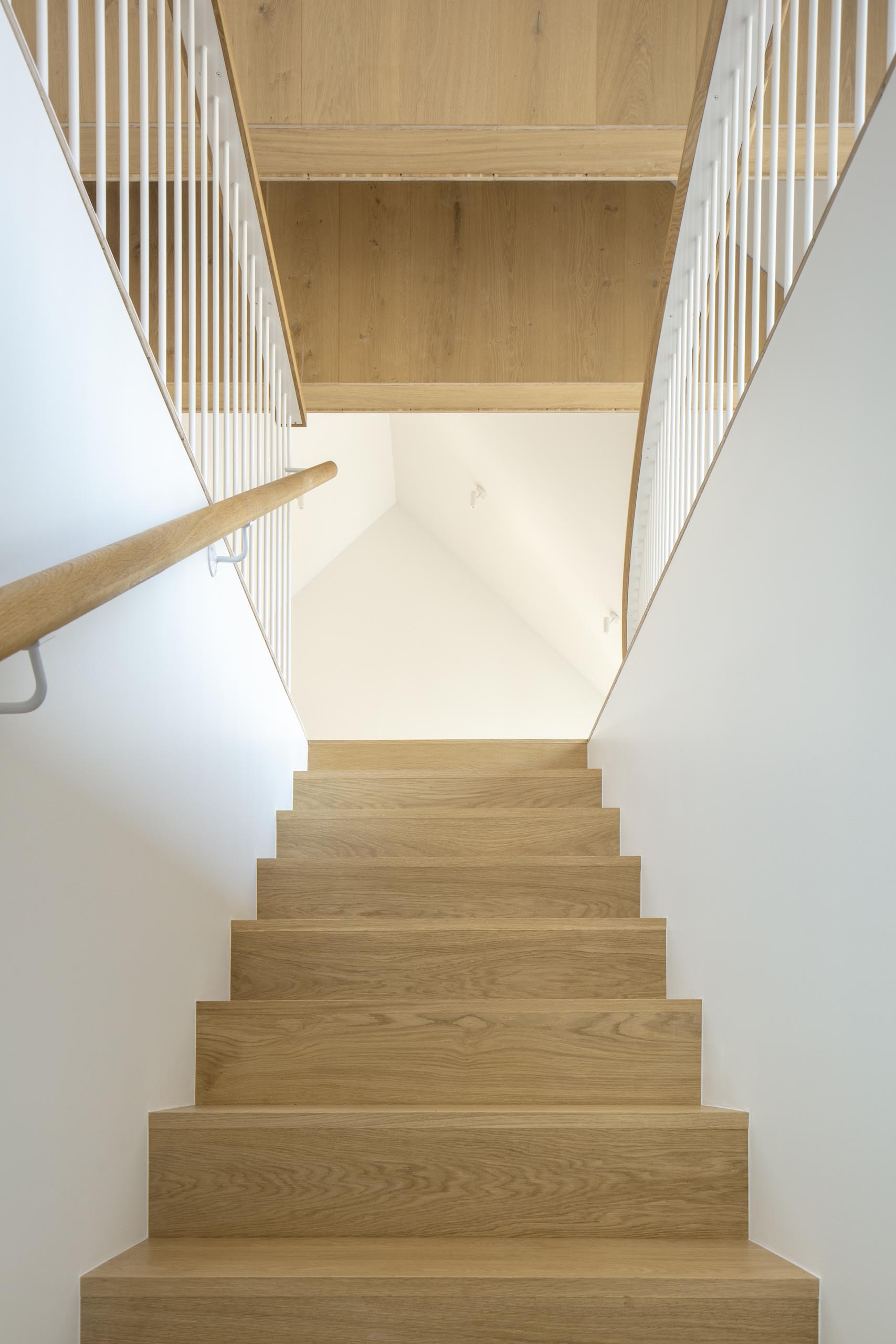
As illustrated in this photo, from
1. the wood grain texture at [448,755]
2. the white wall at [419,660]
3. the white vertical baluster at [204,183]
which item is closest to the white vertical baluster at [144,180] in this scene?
the white vertical baluster at [204,183]

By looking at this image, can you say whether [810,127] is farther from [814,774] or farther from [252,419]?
[252,419]

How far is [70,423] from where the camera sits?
52.8 inches

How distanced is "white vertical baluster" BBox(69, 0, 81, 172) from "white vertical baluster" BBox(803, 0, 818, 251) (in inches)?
36.6

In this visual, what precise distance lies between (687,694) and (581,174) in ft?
5.58

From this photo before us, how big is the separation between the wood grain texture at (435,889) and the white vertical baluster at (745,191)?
110cm

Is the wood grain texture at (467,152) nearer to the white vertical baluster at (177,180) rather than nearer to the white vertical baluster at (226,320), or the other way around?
the white vertical baluster at (226,320)

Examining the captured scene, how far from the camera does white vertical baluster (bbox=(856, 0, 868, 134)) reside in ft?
4.35

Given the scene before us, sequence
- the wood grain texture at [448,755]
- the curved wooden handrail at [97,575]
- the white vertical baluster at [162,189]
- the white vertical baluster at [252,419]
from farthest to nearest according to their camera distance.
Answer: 1. the wood grain texture at [448,755]
2. the white vertical baluster at [252,419]
3. the white vertical baluster at [162,189]
4. the curved wooden handrail at [97,575]

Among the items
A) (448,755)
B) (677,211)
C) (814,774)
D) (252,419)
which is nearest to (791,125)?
(677,211)

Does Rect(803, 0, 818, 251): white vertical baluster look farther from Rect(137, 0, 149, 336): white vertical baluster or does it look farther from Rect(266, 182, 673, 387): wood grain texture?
Rect(266, 182, 673, 387): wood grain texture

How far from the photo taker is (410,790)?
3.06 m

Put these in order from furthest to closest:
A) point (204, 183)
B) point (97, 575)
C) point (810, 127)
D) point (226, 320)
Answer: point (226, 320) < point (204, 183) < point (810, 127) < point (97, 575)

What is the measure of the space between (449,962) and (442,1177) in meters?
0.55

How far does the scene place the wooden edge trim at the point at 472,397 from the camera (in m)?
3.74
